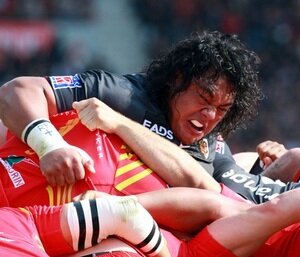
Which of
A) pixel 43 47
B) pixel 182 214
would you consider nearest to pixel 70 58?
pixel 43 47

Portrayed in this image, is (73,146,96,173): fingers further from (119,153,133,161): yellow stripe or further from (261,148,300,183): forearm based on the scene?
(261,148,300,183): forearm

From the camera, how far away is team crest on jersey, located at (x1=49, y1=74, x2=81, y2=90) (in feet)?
10.4

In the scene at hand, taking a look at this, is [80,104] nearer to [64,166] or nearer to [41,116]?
[41,116]

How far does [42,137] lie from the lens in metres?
2.87

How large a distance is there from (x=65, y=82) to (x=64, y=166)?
0.52 meters

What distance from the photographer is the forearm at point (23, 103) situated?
2.99 meters

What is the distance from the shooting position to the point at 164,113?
10.7 ft

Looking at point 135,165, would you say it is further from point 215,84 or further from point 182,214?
point 215,84

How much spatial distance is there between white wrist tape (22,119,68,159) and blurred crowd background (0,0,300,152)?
23.5ft

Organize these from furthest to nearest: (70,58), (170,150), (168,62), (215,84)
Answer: (70,58) → (168,62) → (215,84) → (170,150)

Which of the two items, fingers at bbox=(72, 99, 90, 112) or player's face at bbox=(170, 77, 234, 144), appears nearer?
fingers at bbox=(72, 99, 90, 112)

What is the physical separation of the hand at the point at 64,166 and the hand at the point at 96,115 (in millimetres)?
155

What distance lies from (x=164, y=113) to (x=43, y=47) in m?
7.70

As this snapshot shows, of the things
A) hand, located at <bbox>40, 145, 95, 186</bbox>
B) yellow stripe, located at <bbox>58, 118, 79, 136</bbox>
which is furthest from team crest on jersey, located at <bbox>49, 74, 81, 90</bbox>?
hand, located at <bbox>40, 145, 95, 186</bbox>
